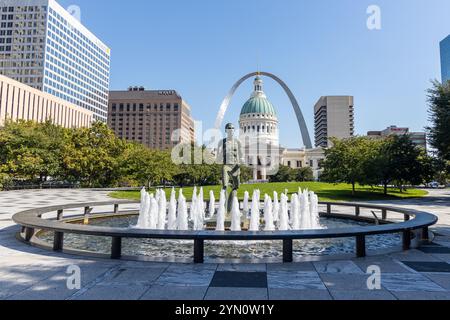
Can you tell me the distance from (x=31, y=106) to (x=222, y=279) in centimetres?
9907

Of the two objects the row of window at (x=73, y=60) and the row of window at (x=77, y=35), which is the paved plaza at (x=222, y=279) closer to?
the row of window at (x=73, y=60)

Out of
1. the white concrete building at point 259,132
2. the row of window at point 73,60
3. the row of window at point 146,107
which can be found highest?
the row of window at point 73,60

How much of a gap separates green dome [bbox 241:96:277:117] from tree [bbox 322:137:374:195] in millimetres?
85980

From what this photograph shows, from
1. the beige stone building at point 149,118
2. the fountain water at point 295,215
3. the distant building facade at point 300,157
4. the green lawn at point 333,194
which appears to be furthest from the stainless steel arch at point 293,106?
the fountain water at point 295,215

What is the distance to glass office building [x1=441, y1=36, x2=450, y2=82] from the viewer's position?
12325cm

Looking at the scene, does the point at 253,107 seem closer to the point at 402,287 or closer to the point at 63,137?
the point at 63,137

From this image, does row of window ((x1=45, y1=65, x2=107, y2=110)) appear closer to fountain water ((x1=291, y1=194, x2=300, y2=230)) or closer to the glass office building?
fountain water ((x1=291, y1=194, x2=300, y2=230))

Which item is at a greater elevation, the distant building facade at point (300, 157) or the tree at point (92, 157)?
the distant building facade at point (300, 157)

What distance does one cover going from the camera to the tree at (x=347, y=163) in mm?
33156

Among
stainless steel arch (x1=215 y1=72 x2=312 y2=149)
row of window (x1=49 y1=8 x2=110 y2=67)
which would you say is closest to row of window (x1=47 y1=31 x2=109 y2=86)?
row of window (x1=49 y1=8 x2=110 y2=67)
